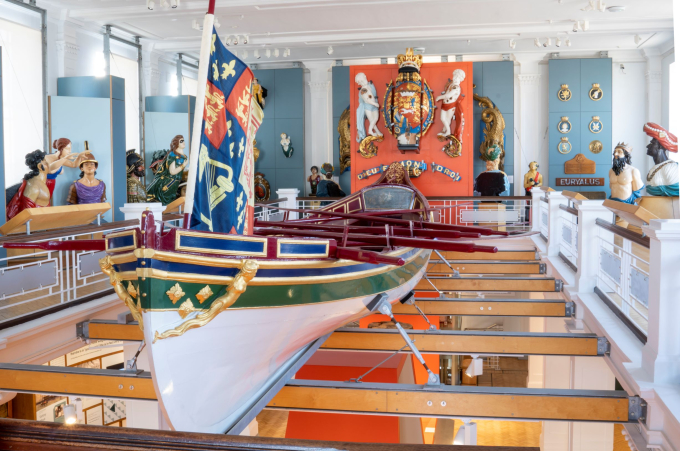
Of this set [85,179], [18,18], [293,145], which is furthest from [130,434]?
[293,145]

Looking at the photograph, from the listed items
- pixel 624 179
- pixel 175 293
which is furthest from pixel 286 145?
pixel 175 293

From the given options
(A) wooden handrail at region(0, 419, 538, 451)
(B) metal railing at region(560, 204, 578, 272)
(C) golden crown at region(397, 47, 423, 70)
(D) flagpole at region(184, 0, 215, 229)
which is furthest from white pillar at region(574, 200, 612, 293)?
(C) golden crown at region(397, 47, 423, 70)

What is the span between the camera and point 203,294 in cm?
243

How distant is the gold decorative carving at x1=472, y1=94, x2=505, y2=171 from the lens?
13.1 m

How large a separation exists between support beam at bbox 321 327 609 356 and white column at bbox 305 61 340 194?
416 inches

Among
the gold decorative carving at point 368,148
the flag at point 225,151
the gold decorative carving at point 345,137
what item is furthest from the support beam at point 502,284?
the gold decorative carving at point 345,137

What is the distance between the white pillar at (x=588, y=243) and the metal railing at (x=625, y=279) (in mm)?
43

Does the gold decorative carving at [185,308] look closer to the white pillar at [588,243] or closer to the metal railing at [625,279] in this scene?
the metal railing at [625,279]

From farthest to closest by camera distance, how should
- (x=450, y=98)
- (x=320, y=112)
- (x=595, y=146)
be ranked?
(x=320, y=112)
(x=595, y=146)
(x=450, y=98)

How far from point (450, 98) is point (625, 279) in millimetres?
6515

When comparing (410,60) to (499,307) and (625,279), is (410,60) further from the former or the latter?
(625,279)

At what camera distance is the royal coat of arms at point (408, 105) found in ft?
31.2

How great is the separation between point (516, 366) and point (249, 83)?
13361 mm

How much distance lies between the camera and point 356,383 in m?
3.07
